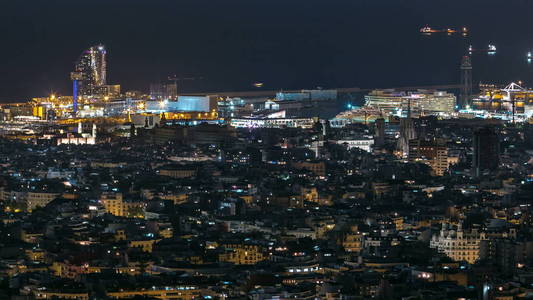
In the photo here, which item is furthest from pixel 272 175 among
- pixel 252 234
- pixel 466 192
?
pixel 252 234

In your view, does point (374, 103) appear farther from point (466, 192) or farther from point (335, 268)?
point (335, 268)

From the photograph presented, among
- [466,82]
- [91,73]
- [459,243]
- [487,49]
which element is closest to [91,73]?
[91,73]

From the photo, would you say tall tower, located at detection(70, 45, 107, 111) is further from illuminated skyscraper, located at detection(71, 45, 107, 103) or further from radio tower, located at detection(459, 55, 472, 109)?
radio tower, located at detection(459, 55, 472, 109)

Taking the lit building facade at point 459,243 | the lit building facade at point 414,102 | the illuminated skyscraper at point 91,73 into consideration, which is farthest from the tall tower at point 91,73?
the lit building facade at point 459,243

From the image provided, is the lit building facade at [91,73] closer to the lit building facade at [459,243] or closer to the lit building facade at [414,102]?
the lit building facade at [414,102]

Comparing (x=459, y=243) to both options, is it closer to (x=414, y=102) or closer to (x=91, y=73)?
(x=414, y=102)

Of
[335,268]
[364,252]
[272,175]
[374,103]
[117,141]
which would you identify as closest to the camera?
[335,268]

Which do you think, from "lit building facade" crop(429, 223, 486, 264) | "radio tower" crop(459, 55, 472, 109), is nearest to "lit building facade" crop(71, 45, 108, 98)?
"radio tower" crop(459, 55, 472, 109)

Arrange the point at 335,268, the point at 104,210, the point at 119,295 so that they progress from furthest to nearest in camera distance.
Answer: the point at 104,210
the point at 335,268
the point at 119,295

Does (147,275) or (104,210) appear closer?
(147,275)
